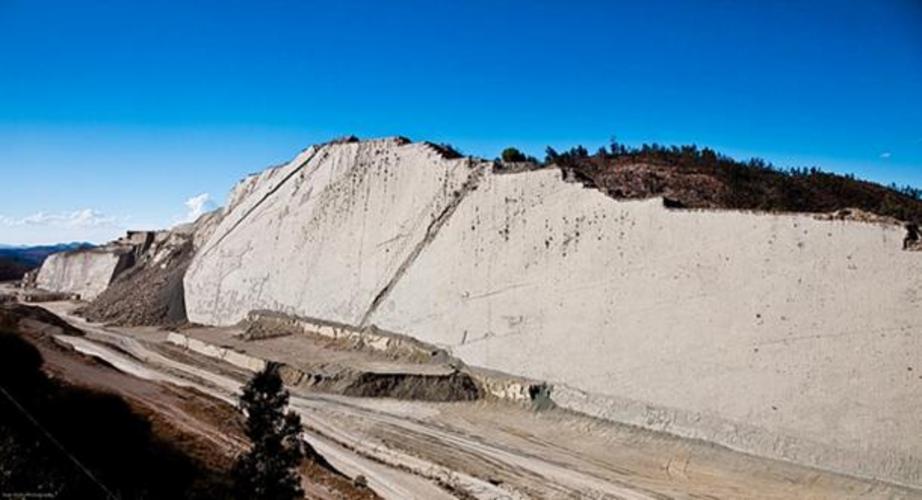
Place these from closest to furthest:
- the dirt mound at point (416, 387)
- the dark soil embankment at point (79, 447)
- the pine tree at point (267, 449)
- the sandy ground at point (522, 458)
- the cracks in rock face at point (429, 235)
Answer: the pine tree at point (267, 449) → the dark soil embankment at point (79, 447) → the sandy ground at point (522, 458) → the dirt mound at point (416, 387) → the cracks in rock face at point (429, 235)

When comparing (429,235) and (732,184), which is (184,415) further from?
(732,184)

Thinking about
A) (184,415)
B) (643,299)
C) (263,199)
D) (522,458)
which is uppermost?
(263,199)

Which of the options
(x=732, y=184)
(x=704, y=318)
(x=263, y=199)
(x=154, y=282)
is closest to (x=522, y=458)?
(x=704, y=318)

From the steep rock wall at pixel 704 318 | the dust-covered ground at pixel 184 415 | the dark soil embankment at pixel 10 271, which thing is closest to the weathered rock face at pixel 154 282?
the dust-covered ground at pixel 184 415

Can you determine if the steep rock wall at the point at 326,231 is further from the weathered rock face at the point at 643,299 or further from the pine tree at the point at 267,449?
the pine tree at the point at 267,449

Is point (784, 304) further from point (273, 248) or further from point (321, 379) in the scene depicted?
point (273, 248)
